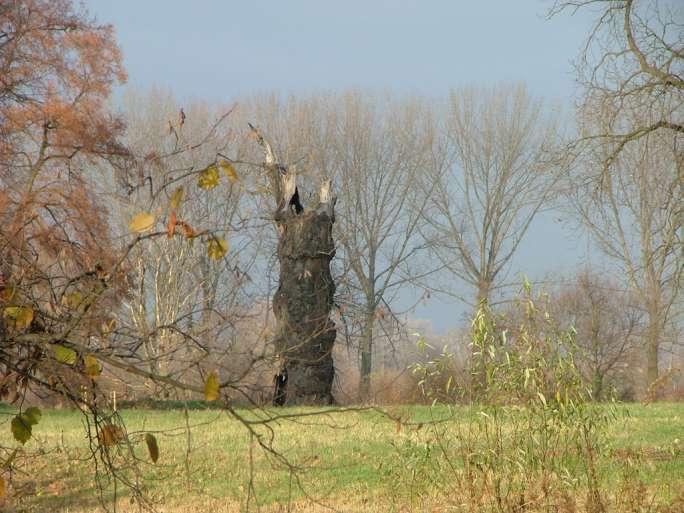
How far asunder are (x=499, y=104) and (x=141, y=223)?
30.3 m

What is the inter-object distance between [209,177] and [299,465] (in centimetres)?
626

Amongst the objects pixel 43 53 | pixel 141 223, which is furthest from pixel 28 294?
pixel 43 53

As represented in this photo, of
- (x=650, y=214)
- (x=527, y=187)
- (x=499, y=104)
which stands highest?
(x=499, y=104)

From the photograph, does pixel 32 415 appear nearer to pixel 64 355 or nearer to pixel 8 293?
pixel 64 355

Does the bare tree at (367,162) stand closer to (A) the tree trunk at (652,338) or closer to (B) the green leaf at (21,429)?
(A) the tree trunk at (652,338)

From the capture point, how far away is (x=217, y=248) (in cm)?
259

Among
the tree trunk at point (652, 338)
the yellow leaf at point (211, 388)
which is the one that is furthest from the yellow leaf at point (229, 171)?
the tree trunk at point (652, 338)

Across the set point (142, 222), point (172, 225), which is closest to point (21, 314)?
point (142, 222)

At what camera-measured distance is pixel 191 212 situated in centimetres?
2809

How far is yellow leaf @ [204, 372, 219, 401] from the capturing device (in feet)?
7.66

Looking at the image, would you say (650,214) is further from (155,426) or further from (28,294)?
(28,294)

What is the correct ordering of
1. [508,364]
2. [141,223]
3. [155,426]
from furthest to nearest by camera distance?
[155,426] → [508,364] → [141,223]

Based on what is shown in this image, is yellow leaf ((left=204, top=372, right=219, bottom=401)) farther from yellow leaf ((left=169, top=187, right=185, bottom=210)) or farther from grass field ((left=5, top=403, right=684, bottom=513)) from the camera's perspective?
grass field ((left=5, top=403, right=684, bottom=513))

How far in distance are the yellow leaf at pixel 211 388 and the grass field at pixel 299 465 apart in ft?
8.49
